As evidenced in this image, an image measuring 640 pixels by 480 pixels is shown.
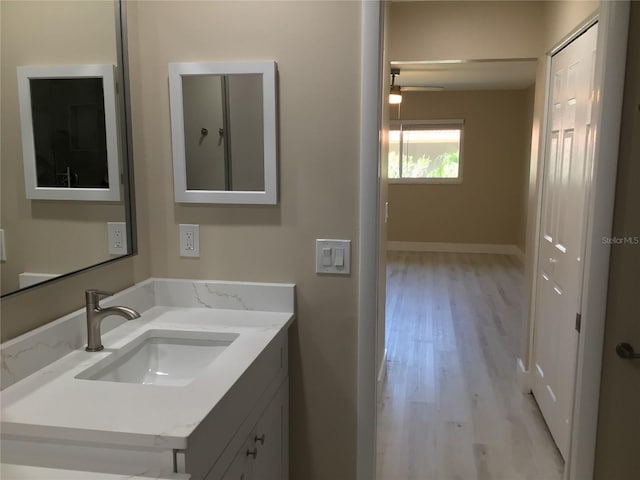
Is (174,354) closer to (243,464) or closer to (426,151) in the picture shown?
(243,464)

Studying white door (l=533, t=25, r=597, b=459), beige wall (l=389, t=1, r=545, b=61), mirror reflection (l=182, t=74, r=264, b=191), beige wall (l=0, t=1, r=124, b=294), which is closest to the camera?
beige wall (l=0, t=1, r=124, b=294)

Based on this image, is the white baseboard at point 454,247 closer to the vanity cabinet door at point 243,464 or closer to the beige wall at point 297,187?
the beige wall at point 297,187

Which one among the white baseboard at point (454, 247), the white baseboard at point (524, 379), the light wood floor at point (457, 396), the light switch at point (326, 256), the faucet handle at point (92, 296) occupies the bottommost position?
the light wood floor at point (457, 396)

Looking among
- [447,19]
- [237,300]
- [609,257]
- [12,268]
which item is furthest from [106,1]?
[447,19]

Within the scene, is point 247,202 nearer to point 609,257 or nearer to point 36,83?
point 36,83

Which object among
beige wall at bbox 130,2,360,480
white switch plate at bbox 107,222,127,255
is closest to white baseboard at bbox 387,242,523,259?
beige wall at bbox 130,2,360,480

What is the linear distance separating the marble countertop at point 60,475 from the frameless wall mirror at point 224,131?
39.9 inches

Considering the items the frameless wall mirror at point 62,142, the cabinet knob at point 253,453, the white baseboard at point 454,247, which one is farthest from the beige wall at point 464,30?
the white baseboard at point 454,247

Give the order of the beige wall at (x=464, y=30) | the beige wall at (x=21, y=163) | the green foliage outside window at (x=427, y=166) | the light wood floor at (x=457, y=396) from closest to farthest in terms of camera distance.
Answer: the beige wall at (x=21, y=163), the light wood floor at (x=457, y=396), the beige wall at (x=464, y=30), the green foliage outside window at (x=427, y=166)

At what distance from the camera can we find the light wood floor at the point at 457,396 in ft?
8.48

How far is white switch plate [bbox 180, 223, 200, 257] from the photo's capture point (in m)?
1.96

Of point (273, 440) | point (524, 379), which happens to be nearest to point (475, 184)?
point (524, 379)

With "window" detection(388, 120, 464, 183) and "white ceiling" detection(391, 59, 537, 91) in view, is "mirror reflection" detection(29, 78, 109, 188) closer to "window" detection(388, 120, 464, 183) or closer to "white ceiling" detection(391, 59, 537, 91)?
"white ceiling" detection(391, 59, 537, 91)

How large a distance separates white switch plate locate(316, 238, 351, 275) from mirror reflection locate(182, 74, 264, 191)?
299 millimetres
